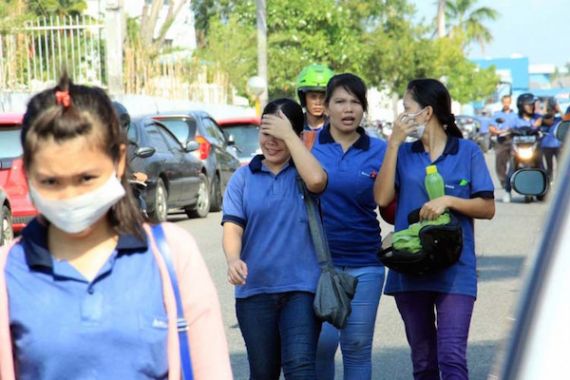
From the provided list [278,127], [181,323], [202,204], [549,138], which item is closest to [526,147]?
[549,138]

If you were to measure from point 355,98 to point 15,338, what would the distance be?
3.78m

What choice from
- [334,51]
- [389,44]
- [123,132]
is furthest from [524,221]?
[389,44]

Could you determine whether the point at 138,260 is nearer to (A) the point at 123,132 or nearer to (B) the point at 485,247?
(A) the point at 123,132

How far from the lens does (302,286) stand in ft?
20.0

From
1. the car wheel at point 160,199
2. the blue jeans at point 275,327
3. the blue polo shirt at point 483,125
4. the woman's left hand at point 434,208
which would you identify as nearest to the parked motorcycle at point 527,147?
the car wheel at point 160,199

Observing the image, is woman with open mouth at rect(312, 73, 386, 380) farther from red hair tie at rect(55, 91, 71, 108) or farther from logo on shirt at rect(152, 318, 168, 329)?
red hair tie at rect(55, 91, 71, 108)

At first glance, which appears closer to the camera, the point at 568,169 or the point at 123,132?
the point at 568,169

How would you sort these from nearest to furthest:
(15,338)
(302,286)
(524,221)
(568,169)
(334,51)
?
(568,169)
(15,338)
(302,286)
(524,221)
(334,51)

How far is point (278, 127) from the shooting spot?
6.17 m

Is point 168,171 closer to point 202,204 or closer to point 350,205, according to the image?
point 202,204

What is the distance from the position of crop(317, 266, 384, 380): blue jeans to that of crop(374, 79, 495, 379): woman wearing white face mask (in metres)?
0.11

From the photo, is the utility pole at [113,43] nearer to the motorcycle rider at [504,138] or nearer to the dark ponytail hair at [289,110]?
the motorcycle rider at [504,138]

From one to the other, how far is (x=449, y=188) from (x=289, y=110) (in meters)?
0.87

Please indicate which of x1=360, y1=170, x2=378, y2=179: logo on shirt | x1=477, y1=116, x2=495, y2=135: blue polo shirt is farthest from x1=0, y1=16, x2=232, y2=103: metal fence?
x1=477, y1=116, x2=495, y2=135: blue polo shirt
